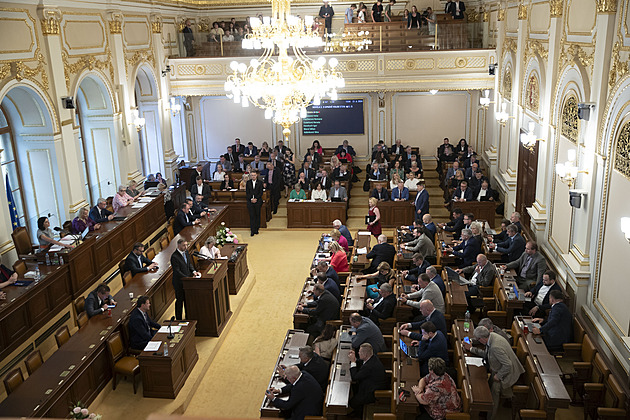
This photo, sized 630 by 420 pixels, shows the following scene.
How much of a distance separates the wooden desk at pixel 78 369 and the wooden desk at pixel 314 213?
19.4 ft

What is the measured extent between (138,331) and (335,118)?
44.8 ft

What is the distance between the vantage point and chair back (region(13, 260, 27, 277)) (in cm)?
983

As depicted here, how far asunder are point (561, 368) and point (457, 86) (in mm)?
11191

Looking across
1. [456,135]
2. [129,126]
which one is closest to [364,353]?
[129,126]

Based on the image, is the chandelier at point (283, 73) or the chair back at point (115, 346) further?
the chandelier at point (283, 73)

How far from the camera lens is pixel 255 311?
11281 millimetres

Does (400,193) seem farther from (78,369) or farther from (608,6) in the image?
(78,369)

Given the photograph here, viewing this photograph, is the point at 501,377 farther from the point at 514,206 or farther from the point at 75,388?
the point at 514,206

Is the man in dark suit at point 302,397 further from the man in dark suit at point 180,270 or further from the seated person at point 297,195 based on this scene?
the seated person at point 297,195

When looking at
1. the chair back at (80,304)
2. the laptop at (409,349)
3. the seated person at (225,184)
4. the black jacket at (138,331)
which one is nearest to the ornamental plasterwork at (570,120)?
the laptop at (409,349)

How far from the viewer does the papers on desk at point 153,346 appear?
26.8 ft

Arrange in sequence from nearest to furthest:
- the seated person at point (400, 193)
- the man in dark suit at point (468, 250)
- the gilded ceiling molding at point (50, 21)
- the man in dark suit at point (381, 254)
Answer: the man in dark suit at point (468, 250), the man in dark suit at point (381, 254), the gilded ceiling molding at point (50, 21), the seated person at point (400, 193)

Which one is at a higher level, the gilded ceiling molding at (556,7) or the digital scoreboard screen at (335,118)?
the gilded ceiling molding at (556,7)

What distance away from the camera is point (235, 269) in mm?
11539
